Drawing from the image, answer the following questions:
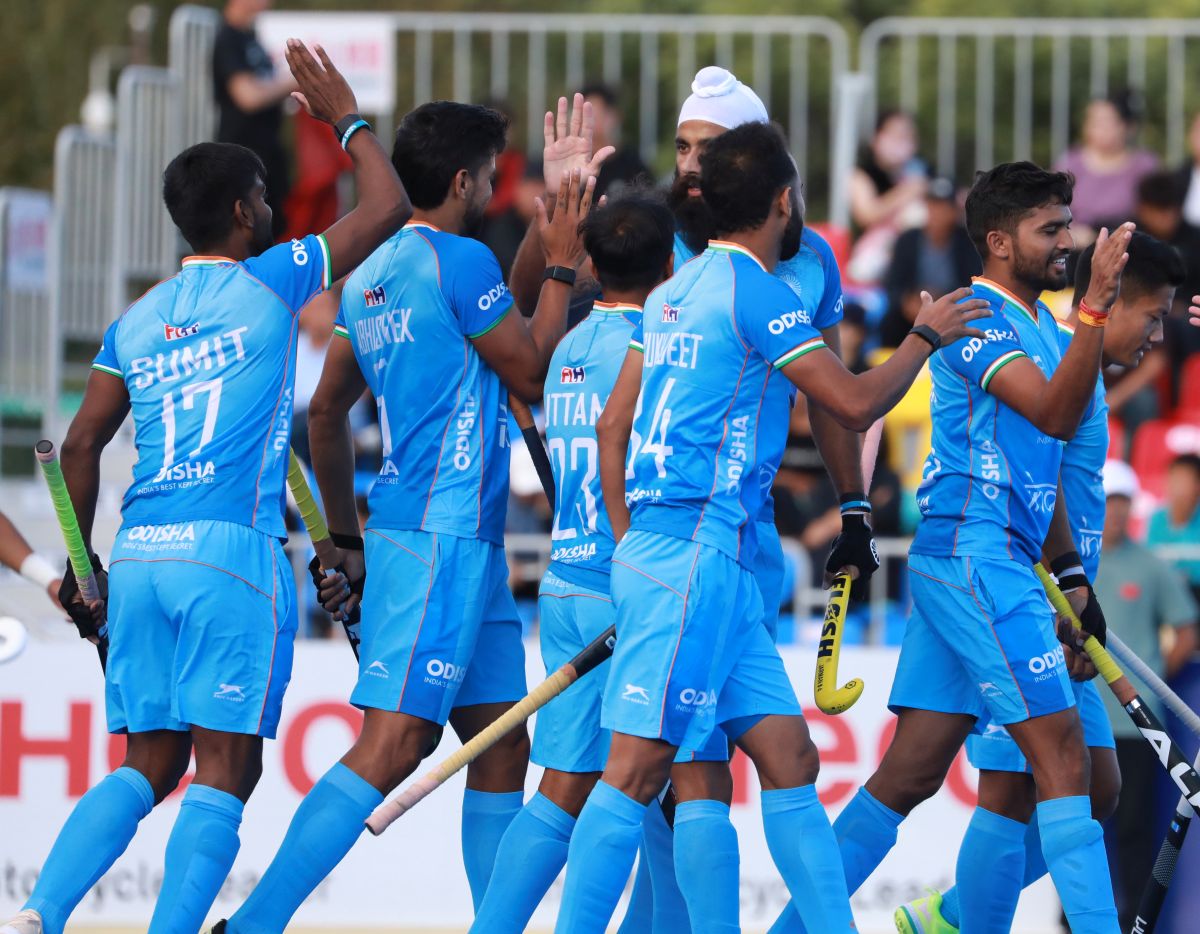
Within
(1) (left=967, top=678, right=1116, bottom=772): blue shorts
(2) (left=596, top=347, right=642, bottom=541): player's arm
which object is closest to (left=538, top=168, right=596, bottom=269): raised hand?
(2) (left=596, top=347, right=642, bottom=541): player's arm

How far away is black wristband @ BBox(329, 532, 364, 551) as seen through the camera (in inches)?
249

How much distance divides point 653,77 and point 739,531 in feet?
30.9

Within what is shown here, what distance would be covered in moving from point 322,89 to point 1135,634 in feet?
15.3

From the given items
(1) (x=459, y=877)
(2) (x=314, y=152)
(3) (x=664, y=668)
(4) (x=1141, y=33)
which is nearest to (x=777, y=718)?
(3) (x=664, y=668)

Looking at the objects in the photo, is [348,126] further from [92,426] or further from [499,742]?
[499,742]

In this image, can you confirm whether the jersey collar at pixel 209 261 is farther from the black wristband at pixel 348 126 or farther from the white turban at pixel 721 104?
the white turban at pixel 721 104

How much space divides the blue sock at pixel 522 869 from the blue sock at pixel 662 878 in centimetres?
40

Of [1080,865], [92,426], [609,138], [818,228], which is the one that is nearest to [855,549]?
[1080,865]

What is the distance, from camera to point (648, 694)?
5.28 m

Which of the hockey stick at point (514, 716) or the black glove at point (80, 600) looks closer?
the hockey stick at point (514, 716)

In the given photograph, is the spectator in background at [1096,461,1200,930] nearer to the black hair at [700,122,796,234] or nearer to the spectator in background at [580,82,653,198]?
the spectator in background at [580,82,653,198]

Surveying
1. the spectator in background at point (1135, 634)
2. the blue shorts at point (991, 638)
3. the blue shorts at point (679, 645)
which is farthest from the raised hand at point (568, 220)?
the spectator in background at point (1135, 634)

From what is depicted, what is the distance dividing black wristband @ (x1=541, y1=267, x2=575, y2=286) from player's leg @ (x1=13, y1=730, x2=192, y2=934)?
67.6 inches

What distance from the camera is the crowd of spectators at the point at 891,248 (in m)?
10.4
